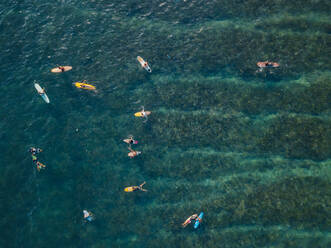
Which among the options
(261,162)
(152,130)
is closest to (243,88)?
(261,162)

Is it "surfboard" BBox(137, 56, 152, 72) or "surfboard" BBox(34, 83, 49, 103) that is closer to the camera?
"surfboard" BBox(137, 56, 152, 72)

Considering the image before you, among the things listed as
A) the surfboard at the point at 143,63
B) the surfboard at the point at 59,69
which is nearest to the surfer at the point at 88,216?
the surfboard at the point at 59,69

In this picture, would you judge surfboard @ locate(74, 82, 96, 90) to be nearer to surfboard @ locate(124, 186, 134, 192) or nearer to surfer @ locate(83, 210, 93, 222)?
surfboard @ locate(124, 186, 134, 192)

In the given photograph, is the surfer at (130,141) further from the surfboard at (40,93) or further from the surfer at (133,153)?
the surfboard at (40,93)

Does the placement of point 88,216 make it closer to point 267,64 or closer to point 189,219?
point 189,219

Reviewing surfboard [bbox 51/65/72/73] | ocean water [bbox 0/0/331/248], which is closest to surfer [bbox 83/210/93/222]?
ocean water [bbox 0/0/331/248]

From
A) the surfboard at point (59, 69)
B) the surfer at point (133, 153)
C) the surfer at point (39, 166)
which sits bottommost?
the surfer at point (39, 166)

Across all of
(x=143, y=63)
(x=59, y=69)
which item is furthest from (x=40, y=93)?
(x=143, y=63)

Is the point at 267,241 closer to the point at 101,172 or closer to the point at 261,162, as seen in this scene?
the point at 261,162
